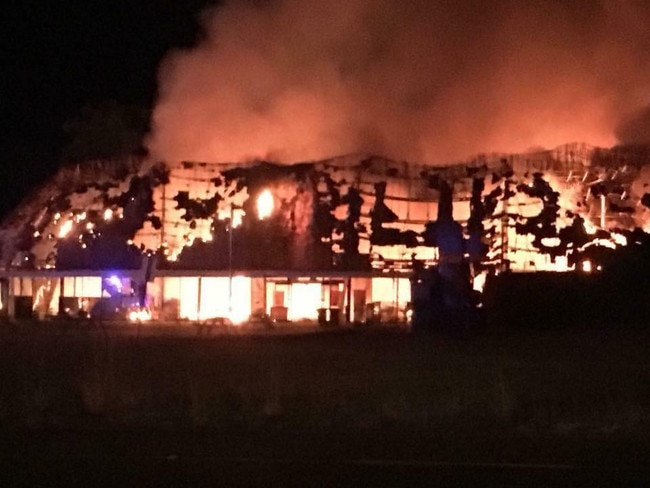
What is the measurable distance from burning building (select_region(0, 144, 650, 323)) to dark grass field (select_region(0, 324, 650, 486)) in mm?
25268

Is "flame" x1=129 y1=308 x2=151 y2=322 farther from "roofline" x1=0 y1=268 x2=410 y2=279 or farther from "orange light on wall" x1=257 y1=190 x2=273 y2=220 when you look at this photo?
"orange light on wall" x1=257 y1=190 x2=273 y2=220

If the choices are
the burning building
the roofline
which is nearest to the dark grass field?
the burning building

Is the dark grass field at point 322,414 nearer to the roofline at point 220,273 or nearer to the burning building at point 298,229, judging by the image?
the burning building at point 298,229

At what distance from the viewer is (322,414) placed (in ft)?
47.8

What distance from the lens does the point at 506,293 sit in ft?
119

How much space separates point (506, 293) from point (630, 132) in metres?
30.2

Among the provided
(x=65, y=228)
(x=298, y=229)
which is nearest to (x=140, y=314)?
(x=298, y=229)

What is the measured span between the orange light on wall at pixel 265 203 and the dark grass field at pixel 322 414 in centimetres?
3181

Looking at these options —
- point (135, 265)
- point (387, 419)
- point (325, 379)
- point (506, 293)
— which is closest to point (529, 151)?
point (135, 265)

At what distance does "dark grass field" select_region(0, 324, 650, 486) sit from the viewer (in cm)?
1123

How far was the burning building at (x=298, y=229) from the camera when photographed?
51062 millimetres

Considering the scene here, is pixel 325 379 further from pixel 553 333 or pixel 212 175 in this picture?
pixel 212 175

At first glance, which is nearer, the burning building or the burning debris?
the burning building

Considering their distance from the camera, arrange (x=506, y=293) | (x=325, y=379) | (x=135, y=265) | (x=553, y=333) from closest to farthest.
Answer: (x=325, y=379) → (x=553, y=333) → (x=506, y=293) → (x=135, y=265)
